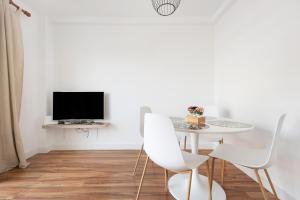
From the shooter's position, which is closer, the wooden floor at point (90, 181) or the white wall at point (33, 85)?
the wooden floor at point (90, 181)

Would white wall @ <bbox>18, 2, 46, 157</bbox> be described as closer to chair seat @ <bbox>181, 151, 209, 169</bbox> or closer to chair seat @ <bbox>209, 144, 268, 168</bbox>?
chair seat @ <bbox>181, 151, 209, 169</bbox>

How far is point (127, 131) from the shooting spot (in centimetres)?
323

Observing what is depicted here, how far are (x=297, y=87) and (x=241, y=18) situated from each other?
1.36m

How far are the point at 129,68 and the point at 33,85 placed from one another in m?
1.68

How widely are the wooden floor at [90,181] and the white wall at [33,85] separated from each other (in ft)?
1.34

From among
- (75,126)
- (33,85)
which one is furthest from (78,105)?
(33,85)

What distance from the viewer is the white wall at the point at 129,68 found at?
318 cm

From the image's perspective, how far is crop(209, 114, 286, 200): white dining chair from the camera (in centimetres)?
131

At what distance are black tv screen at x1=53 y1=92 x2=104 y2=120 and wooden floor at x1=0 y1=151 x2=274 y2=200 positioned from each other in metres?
0.75

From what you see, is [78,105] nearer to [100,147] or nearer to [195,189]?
[100,147]

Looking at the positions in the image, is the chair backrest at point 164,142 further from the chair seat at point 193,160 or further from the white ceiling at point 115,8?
the white ceiling at point 115,8

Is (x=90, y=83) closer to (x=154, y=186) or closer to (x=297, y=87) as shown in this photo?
(x=154, y=186)

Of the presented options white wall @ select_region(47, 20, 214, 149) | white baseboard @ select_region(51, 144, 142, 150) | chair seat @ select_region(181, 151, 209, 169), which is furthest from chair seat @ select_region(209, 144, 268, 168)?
white baseboard @ select_region(51, 144, 142, 150)

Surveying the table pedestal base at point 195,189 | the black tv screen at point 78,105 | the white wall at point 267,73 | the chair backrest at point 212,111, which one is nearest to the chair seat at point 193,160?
the table pedestal base at point 195,189
